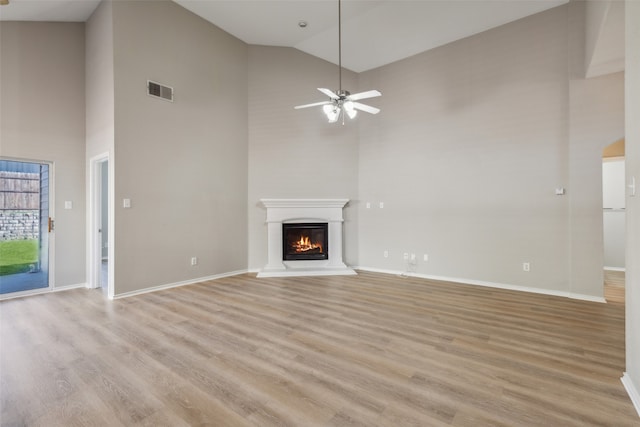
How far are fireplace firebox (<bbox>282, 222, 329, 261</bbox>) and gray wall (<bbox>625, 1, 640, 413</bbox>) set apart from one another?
4388mm

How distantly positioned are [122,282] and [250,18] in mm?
4589

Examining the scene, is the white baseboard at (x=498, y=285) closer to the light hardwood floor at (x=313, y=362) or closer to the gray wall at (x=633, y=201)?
the light hardwood floor at (x=313, y=362)

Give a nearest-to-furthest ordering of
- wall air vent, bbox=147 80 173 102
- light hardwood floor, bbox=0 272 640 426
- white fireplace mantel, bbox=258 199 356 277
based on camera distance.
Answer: light hardwood floor, bbox=0 272 640 426 < wall air vent, bbox=147 80 173 102 < white fireplace mantel, bbox=258 199 356 277

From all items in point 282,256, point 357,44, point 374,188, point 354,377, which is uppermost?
point 357,44

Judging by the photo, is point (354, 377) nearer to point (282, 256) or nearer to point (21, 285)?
point (282, 256)

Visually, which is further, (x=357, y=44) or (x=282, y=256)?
(x=282, y=256)

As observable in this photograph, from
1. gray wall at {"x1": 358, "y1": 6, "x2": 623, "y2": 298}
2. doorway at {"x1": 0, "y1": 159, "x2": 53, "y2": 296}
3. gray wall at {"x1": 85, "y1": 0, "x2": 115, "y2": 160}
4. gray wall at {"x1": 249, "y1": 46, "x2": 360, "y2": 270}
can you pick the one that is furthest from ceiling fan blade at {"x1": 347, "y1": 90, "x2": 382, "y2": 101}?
doorway at {"x1": 0, "y1": 159, "x2": 53, "y2": 296}

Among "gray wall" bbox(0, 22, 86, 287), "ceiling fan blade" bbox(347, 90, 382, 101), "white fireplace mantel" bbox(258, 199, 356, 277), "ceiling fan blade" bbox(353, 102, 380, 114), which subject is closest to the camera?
"ceiling fan blade" bbox(347, 90, 382, 101)

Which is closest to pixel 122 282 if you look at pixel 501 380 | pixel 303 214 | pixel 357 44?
pixel 303 214

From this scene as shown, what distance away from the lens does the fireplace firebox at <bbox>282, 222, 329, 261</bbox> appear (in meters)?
5.88

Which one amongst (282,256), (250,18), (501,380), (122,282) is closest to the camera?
(501,380)

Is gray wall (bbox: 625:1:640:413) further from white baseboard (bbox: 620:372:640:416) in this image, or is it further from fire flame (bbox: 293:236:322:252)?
fire flame (bbox: 293:236:322:252)

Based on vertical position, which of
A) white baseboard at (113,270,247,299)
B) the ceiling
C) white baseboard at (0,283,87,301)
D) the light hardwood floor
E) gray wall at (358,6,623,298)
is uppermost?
the ceiling

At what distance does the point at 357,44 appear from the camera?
5.36 meters
